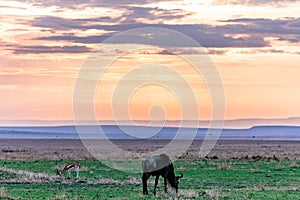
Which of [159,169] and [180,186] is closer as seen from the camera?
[159,169]

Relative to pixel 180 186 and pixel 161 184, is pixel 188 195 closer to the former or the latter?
pixel 180 186

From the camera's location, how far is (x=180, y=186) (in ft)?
110

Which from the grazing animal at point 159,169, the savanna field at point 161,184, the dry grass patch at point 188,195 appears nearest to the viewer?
the dry grass patch at point 188,195

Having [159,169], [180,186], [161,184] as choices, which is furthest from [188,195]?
[161,184]

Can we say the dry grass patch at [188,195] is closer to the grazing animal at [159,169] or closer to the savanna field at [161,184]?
the savanna field at [161,184]

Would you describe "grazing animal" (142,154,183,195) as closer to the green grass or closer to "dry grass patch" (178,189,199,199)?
"dry grass patch" (178,189,199,199)

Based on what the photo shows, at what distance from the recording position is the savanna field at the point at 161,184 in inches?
1094

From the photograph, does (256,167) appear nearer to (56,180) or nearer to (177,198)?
(56,180)

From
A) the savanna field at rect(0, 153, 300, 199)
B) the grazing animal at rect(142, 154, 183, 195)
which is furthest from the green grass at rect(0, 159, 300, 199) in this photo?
the grazing animal at rect(142, 154, 183, 195)

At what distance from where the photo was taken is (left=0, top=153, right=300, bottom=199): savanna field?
91.2ft

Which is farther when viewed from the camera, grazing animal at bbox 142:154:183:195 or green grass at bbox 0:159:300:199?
grazing animal at bbox 142:154:183:195

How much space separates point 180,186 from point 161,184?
121 centimetres

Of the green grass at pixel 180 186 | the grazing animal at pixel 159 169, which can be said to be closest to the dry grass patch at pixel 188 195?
the green grass at pixel 180 186

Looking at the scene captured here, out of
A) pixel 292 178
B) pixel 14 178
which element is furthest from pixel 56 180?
pixel 292 178
